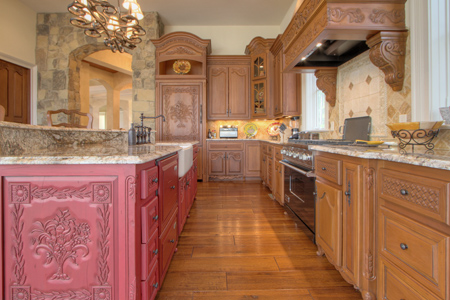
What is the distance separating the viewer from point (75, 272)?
3.32ft

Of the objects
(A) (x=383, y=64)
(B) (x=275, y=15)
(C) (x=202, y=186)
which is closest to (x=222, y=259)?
(A) (x=383, y=64)

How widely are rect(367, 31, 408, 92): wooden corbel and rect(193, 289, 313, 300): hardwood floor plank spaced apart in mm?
1648

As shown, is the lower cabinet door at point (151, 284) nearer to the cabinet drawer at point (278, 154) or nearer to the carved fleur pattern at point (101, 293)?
the carved fleur pattern at point (101, 293)

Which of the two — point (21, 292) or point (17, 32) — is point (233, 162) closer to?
point (21, 292)

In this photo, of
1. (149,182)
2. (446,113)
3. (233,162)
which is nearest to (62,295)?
(149,182)

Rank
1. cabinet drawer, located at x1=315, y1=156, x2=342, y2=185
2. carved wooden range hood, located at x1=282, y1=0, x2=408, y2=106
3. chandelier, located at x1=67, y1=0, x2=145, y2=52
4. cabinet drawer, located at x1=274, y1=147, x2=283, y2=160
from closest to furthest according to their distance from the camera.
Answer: cabinet drawer, located at x1=315, y1=156, x2=342, y2=185 → carved wooden range hood, located at x1=282, y1=0, x2=408, y2=106 → chandelier, located at x1=67, y1=0, x2=145, y2=52 → cabinet drawer, located at x1=274, y1=147, x2=283, y2=160

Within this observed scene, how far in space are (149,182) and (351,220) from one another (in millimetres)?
1172

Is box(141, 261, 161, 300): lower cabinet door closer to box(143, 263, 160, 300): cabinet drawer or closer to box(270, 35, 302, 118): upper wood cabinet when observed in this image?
box(143, 263, 160, 300): cabinet drawer

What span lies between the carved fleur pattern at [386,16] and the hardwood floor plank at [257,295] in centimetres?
194

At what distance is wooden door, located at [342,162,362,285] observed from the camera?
1.30 m

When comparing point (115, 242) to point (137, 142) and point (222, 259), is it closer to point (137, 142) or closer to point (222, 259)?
point (222, 259)

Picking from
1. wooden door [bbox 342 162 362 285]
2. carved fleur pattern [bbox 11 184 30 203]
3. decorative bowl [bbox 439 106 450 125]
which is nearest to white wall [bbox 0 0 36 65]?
carved fleur pattern [bbox 11 184 30 203]

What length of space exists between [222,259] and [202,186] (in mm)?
2775

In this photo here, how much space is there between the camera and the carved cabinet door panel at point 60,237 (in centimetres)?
100
